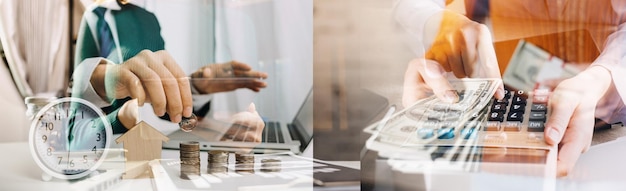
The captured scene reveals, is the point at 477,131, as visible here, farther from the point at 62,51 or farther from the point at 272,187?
the point at 62,51

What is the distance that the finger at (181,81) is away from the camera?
1.11 m

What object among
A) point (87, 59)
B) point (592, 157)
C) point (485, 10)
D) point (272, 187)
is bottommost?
point (272, 187)

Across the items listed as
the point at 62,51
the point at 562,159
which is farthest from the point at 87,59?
the point at 562,159

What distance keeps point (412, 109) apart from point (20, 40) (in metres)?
1.00

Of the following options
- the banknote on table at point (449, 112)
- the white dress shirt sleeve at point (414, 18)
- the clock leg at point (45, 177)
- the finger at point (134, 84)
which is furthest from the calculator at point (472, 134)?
the clock leg at point (45, 177)

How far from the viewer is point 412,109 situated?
108 centimetres

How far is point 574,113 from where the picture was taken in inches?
40.4

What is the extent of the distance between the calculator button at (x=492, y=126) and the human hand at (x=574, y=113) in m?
0.11

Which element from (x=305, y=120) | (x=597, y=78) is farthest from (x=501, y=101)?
(x=305, y=120)

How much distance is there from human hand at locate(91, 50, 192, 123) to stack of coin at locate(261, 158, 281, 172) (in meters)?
0.22

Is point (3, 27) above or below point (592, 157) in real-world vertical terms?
above

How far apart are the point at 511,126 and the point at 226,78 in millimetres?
679

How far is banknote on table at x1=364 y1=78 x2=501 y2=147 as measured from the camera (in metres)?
1.05

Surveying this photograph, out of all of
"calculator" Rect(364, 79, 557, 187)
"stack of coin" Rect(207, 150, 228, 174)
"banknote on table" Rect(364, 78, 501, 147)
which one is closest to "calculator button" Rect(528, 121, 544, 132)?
"calculator" Rect(364, 79, 557, 187)
